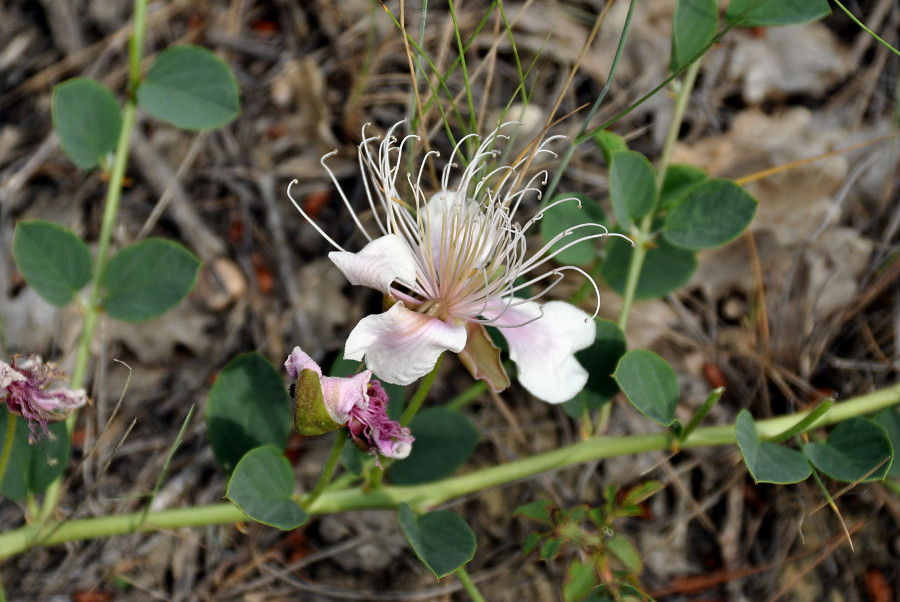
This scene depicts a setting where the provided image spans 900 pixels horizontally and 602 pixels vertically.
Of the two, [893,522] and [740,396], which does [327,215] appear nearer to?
[740,396]

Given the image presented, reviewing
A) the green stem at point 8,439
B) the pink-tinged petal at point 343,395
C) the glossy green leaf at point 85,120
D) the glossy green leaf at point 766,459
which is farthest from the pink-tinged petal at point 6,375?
the glossy green leaf at point 766,459

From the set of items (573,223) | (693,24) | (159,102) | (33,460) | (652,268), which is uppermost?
(693,24)

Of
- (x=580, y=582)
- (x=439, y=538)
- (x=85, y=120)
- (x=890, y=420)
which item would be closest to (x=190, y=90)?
(x=85, y=120)

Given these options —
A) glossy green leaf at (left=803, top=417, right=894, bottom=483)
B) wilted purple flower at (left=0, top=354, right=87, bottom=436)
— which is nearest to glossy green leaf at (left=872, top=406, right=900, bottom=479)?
glossy green leaf at (left=803, top=417, right=894, bottom=483)

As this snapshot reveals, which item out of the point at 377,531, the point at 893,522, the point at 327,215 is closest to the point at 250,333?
the point at 327,215

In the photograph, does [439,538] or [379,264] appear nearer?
[379,264]

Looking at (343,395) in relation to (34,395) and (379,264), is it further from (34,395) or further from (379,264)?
(34,395)

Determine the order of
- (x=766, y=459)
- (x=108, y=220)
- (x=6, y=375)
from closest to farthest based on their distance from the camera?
1. (x=6, y=375)
2. (x=766, y=459)
3. (x=108, y=220)
